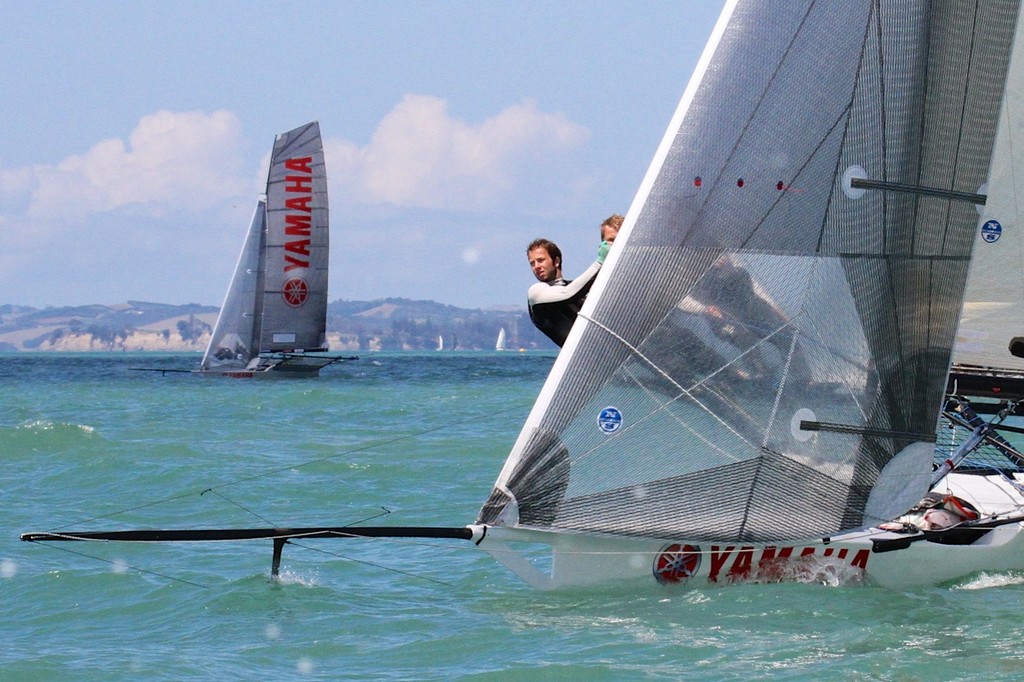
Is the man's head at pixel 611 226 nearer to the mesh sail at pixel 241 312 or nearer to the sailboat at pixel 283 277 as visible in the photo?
the sailboat at pixel 283 277

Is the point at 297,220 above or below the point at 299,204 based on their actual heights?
below

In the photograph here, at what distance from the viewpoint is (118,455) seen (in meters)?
18.4

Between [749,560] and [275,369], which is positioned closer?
[749,560]

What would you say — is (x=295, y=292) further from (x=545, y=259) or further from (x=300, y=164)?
(x=545, y=259)

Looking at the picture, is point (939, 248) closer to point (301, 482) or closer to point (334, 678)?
point (334, 678)

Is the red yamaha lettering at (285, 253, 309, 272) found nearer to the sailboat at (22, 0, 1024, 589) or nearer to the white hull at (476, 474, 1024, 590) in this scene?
the sailboat at (22, 0, 1024, 589)

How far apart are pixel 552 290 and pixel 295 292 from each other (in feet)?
101

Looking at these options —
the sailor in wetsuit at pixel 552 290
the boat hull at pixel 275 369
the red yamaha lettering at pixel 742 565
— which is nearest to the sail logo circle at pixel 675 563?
the red yamaha lettering at pixel 742 565

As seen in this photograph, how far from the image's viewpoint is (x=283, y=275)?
37.6m

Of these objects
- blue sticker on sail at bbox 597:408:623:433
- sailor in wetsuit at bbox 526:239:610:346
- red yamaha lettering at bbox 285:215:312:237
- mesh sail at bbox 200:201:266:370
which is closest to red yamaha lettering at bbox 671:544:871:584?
blue sticker on sail at bbox 597:408:623:433

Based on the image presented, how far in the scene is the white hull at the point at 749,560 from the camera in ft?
23.9

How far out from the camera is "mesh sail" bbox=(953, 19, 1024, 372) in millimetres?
8836

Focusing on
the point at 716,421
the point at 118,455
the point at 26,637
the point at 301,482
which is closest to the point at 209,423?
the point at 118,455

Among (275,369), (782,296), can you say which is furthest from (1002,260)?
(275,369)
